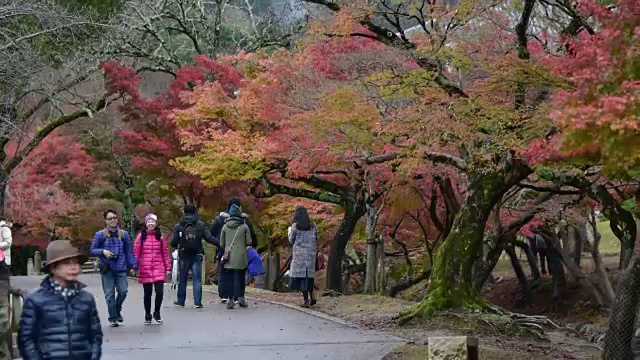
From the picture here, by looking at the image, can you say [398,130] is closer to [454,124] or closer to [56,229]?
[454,124]

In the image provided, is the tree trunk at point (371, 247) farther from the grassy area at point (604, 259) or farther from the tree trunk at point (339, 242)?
the grassy area at point (604, 259)

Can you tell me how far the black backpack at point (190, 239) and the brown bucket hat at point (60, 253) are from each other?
8.43 m

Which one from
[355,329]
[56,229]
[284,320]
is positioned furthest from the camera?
[56,229]

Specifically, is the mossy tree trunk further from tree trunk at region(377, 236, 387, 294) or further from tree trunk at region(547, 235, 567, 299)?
tree trunk at region(547, 235, 567, 299)

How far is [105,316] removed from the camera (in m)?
14.1

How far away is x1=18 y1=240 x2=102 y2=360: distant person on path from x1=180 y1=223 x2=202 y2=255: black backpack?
27.5ft

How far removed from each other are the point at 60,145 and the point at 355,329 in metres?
22.4

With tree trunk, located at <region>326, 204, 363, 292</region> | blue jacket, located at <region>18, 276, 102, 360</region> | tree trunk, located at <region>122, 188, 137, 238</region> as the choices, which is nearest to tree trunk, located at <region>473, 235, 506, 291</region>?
tree trunk, located at <region>326, 204, 363, 292</region>

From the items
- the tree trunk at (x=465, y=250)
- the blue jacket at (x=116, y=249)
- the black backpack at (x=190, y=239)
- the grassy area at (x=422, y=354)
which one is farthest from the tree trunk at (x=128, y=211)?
the grassy area at (x=422, y=354)

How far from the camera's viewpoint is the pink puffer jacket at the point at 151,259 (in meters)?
12.6

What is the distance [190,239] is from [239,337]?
3.21 meters

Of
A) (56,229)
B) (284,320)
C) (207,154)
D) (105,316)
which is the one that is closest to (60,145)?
(56,229)

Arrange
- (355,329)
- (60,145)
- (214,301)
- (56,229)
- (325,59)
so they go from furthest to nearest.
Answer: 1. (56,229)
2. (60,145)
3. (325,59)
4. (214,301)
5. (355,329)

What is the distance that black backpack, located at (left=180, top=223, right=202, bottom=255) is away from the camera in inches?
556
